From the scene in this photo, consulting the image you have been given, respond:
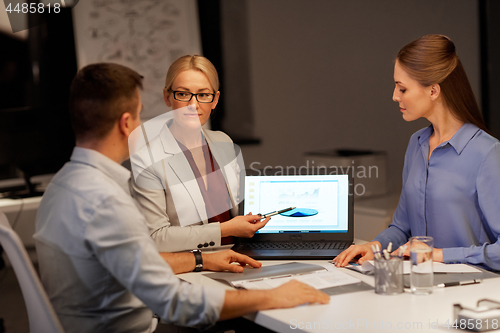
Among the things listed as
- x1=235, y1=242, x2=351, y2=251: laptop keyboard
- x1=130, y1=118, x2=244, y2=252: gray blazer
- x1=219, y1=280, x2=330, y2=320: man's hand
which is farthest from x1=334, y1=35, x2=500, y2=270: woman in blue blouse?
x1=130, y1=118, x2=244, y2=252: gray blazer

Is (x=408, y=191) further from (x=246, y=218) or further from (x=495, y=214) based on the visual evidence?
(x=246, y=218)

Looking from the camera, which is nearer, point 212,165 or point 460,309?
point 460,309

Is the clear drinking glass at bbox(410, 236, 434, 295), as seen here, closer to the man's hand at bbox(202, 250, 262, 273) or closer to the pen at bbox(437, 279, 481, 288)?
the pen at bbox(437, 279, 481, 288)

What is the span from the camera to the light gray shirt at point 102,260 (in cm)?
112

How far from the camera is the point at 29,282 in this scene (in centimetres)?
115

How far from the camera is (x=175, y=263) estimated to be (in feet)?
5.16

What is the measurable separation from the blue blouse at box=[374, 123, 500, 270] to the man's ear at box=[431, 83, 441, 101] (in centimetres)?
15

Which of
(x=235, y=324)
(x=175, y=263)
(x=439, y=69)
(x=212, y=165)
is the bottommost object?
(x=235, y=324)

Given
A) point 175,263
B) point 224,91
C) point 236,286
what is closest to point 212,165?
point 175,263

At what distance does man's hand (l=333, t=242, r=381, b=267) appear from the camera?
62.8 inches

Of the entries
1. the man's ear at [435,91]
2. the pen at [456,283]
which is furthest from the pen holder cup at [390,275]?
the man's ear at [435,91]

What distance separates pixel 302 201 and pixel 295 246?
184 mm

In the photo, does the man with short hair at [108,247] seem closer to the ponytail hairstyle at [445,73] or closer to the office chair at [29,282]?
the office chair at [29,282]

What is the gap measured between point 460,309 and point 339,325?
0.93 ft
